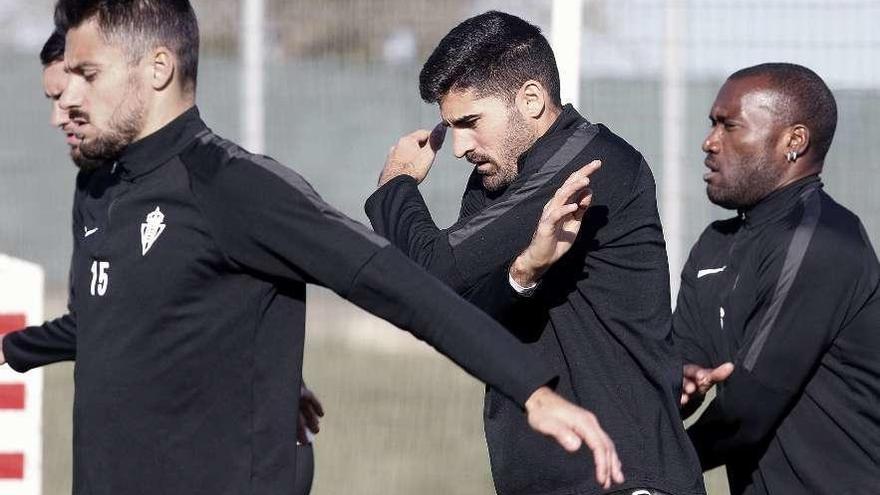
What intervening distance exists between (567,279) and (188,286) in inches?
40.1

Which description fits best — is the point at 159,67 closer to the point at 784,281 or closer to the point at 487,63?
the point at 487,63

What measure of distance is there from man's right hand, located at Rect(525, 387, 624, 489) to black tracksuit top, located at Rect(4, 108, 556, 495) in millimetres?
317

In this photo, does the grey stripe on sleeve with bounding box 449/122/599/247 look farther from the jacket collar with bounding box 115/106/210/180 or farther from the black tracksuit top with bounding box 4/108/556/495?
the jacket collar with bounding box 115/106/210/180

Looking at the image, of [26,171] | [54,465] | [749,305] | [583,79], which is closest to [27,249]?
[26,171]

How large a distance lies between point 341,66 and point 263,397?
21.2ft

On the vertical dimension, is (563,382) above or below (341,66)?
below

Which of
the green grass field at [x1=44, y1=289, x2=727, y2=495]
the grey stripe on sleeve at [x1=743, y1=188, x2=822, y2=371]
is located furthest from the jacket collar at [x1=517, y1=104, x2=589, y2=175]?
the green grass field at [x1=44, y1=289, x2=727, y2=495]

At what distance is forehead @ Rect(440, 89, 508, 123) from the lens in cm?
422

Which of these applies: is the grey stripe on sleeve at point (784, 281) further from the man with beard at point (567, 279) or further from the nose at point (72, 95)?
the nose at point (72, 95)

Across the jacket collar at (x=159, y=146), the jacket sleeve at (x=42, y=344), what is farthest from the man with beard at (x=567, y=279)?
the jacket sleeve at (x=42, y=344)

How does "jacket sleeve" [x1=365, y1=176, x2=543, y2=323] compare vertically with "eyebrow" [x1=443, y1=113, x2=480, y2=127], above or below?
below

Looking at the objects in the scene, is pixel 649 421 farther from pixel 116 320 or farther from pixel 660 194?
pixel 660 194

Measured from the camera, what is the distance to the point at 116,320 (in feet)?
11.6

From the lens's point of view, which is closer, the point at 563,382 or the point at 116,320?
the point at 116,320
